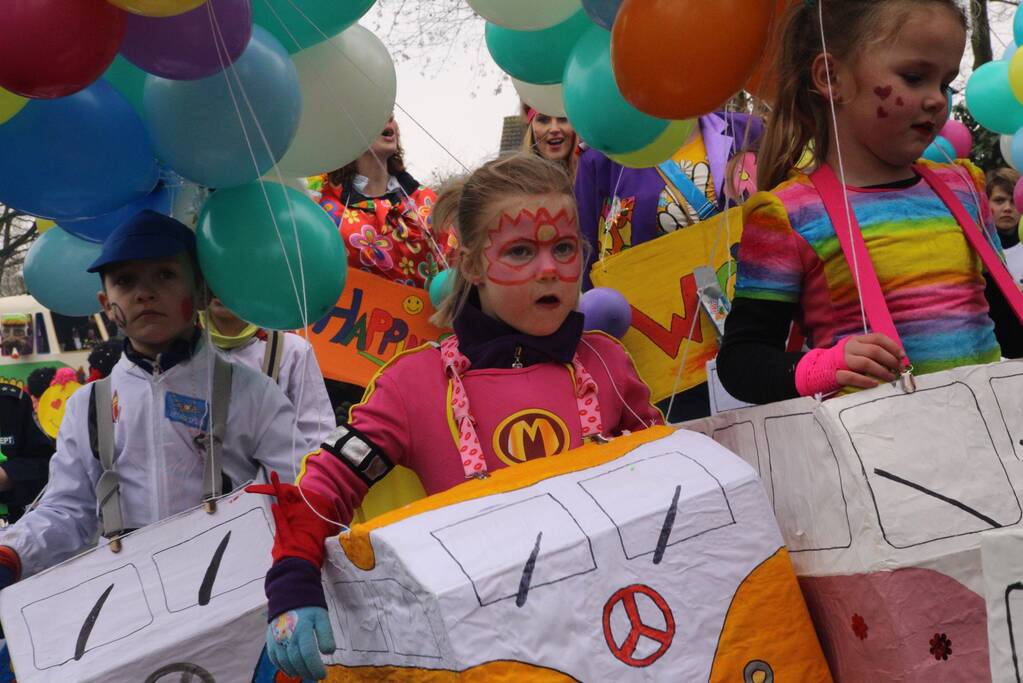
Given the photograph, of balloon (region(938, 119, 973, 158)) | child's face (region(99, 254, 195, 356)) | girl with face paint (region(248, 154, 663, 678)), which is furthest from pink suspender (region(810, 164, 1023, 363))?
balloon (region(938, 119, 973, 158))

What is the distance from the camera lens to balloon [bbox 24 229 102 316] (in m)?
3.77

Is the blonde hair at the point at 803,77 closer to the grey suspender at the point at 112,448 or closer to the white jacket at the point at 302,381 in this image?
the grey suspender at the point at 112,448

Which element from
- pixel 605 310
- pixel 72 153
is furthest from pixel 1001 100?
pixel 72 153

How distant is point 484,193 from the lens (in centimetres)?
276

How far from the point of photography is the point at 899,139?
2.54m

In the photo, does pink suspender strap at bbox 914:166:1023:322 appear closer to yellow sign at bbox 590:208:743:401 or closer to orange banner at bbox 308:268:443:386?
yellow sign at bbox 590:208:743:401

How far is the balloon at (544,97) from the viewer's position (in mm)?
4172

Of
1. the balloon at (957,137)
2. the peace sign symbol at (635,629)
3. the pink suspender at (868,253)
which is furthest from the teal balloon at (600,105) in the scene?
the balloon at (957,137)

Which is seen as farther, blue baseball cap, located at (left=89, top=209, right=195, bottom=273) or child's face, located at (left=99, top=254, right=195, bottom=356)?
child's face, located at (left=99, top=254, right=195, bottom=356)

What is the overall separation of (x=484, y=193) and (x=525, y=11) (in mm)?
728

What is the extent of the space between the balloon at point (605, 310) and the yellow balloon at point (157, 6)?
5.68 ft

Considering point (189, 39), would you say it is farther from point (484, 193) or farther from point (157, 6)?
point (484, 193)

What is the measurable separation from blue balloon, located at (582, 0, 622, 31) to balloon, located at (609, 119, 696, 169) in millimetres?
466

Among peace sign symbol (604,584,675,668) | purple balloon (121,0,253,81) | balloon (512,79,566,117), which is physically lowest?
peace sign symbol (604,584,675,668)
